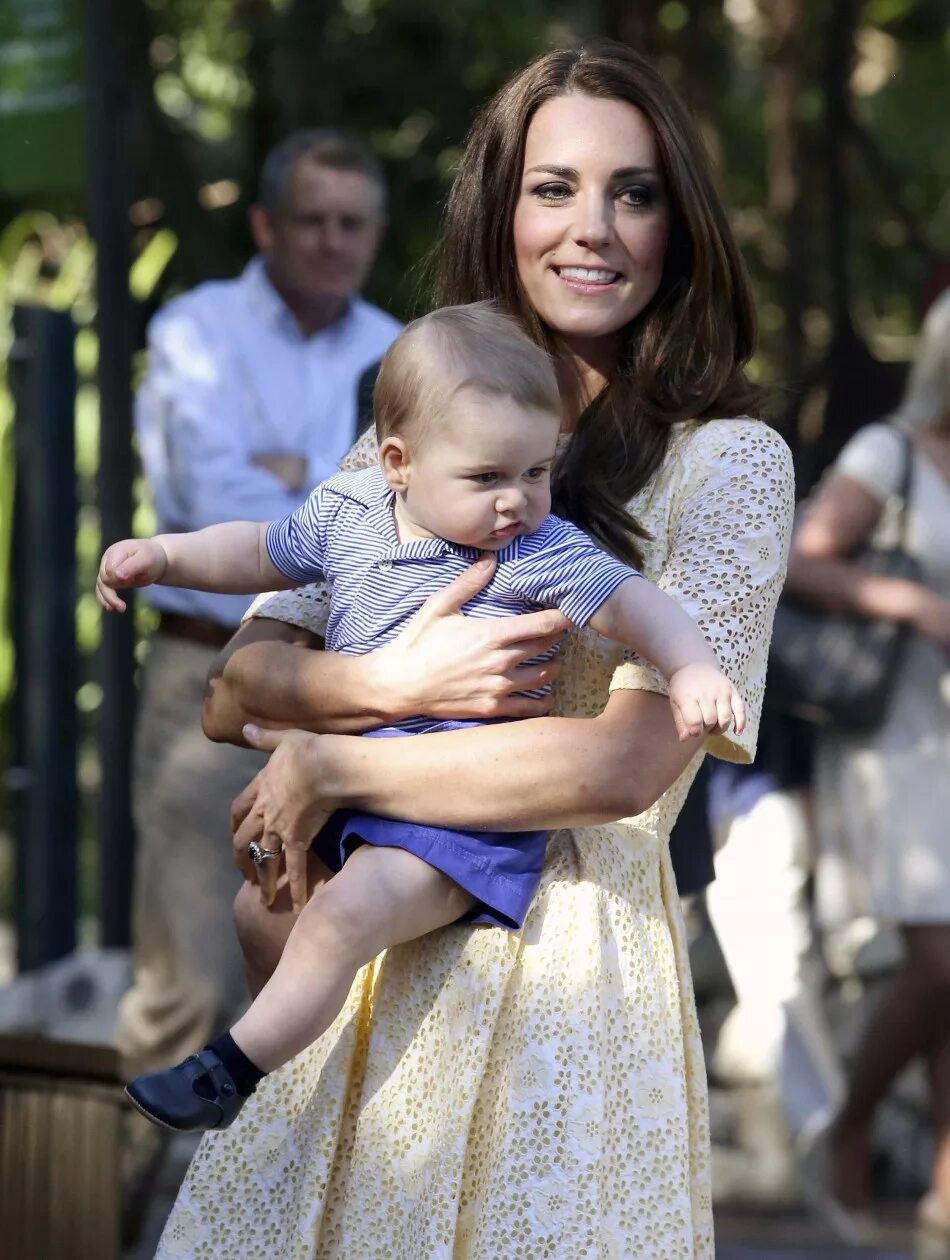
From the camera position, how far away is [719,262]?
89.4 inches

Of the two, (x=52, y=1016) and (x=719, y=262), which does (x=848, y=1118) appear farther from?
(x=719, y=262)

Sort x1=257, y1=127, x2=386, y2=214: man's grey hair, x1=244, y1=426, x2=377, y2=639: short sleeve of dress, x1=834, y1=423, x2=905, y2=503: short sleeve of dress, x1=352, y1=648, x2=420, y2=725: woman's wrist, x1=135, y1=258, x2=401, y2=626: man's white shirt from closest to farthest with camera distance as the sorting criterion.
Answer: x1=352, y1=648, x2=420, y2=725: woman's wrist, x1=244, y1=426, x2=377, y2=639: short sleeve of dress, x1=834, y1=423, x2=905, y2=503: short sleeve of dress, x1=135, y1=258, x2=401, y2=626: man's white shirt, x1=257, y1=127, x2=386, y2=214: man's grey hair

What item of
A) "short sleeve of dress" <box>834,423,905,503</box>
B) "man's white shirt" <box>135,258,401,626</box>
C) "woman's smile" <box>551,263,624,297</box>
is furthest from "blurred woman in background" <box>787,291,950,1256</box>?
"woman's smile" <box>551,263,624,297</box>

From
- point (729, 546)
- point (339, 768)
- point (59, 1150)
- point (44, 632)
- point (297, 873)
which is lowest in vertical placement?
point (59, 1150)

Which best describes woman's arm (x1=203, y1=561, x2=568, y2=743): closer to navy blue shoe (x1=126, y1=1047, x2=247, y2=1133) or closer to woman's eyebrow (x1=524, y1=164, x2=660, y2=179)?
navy blue shoe (x1=126, y1=1047, x2=247, y2=1133)

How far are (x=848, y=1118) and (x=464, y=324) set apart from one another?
9.92 feet

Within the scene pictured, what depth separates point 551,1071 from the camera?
6.64ft

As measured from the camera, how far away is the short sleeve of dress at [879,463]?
14.1 ft

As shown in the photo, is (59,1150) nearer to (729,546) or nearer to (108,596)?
(108,596)

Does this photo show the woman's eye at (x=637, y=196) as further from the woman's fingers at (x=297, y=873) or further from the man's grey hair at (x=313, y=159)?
the man's grey hair at (x=313, y=159)

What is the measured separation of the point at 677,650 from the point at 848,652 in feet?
8.04

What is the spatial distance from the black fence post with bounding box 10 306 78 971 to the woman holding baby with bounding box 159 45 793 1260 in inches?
114

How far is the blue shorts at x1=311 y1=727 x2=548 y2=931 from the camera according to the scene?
80.3 inches

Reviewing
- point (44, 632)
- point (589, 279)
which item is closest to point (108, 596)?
point (589, 279)
